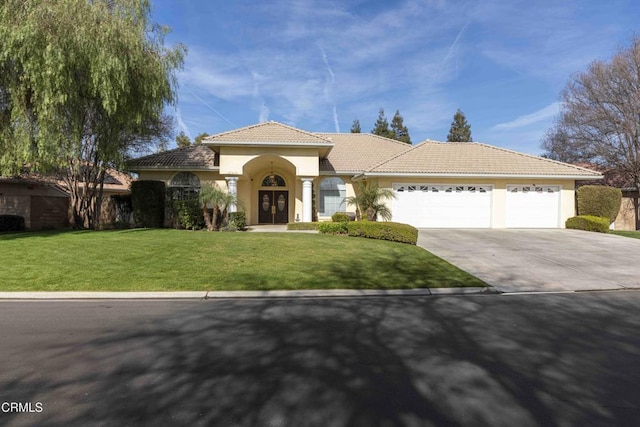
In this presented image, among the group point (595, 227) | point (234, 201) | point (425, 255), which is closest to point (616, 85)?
point (595, 227)

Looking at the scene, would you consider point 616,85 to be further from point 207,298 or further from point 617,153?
point 207,298

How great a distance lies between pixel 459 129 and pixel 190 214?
46744 mm

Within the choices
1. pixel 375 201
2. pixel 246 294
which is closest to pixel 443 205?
pixel 375 201

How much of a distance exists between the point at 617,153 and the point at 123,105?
28936mm

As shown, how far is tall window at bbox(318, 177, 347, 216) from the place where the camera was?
22031 mm

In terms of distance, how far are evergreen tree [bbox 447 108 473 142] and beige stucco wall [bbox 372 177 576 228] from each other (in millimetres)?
35842

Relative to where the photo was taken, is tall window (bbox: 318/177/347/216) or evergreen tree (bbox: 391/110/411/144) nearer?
tall window (bbox: 318/177/347/216)

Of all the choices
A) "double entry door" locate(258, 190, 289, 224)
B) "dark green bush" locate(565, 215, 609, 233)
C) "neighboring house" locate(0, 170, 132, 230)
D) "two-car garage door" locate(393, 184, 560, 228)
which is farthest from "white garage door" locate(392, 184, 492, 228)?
"neighboring house" locate(0, 170, 132, 230)

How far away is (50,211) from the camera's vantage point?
20.4 meters

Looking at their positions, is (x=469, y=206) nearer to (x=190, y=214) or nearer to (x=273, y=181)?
(x=273, y=181)

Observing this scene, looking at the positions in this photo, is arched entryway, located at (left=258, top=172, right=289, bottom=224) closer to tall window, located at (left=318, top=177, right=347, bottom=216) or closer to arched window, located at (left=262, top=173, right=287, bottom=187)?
arched window, located at (left=262, top=173, right=287, bottom=187)

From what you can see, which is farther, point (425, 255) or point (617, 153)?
point (617, 153)

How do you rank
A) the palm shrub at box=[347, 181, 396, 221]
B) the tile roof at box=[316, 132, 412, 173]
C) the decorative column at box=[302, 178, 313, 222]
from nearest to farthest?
the palm shrub at box=[347, 181, 396, 221] → the decorative column at box=[302, 178, 313, 222] → the tile roof at box=[316, 132, 412, 173]

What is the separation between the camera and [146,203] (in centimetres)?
1902
